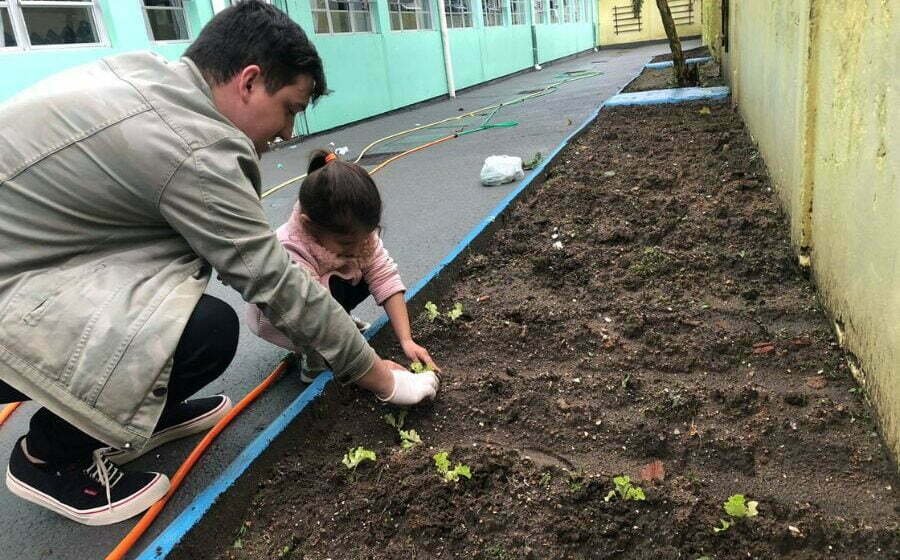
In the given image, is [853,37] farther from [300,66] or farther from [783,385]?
[300,66]

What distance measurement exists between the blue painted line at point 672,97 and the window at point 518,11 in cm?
1217

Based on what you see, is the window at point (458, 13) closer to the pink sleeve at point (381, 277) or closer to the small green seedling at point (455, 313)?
the small green seedling at point (455, 313)

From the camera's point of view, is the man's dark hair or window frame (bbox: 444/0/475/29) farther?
window frame (bbox: 444/0/475/29)

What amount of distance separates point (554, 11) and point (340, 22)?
49.9 feet

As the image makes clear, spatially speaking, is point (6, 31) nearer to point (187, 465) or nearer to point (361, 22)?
point (187, 465)

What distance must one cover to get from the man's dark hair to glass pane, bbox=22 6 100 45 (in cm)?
558

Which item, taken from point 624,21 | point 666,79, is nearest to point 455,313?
point 666,79

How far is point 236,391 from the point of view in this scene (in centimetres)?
248

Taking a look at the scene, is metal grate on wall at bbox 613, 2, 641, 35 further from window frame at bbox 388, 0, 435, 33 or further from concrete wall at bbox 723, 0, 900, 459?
concrete wall at bbox 723, 0, 900, 459

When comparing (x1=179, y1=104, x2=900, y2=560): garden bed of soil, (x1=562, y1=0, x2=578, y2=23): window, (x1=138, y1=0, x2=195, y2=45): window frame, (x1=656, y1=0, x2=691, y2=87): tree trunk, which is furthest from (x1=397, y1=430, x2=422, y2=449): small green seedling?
(x1=562, y1=0, x2=578, y2=23): window

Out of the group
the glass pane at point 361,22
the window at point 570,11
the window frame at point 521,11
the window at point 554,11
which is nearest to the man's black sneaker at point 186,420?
the glass pane at point 361,22

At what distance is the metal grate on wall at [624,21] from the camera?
2662 cm

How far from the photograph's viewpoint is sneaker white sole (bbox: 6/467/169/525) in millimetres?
1779

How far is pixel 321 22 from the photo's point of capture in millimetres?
9445
